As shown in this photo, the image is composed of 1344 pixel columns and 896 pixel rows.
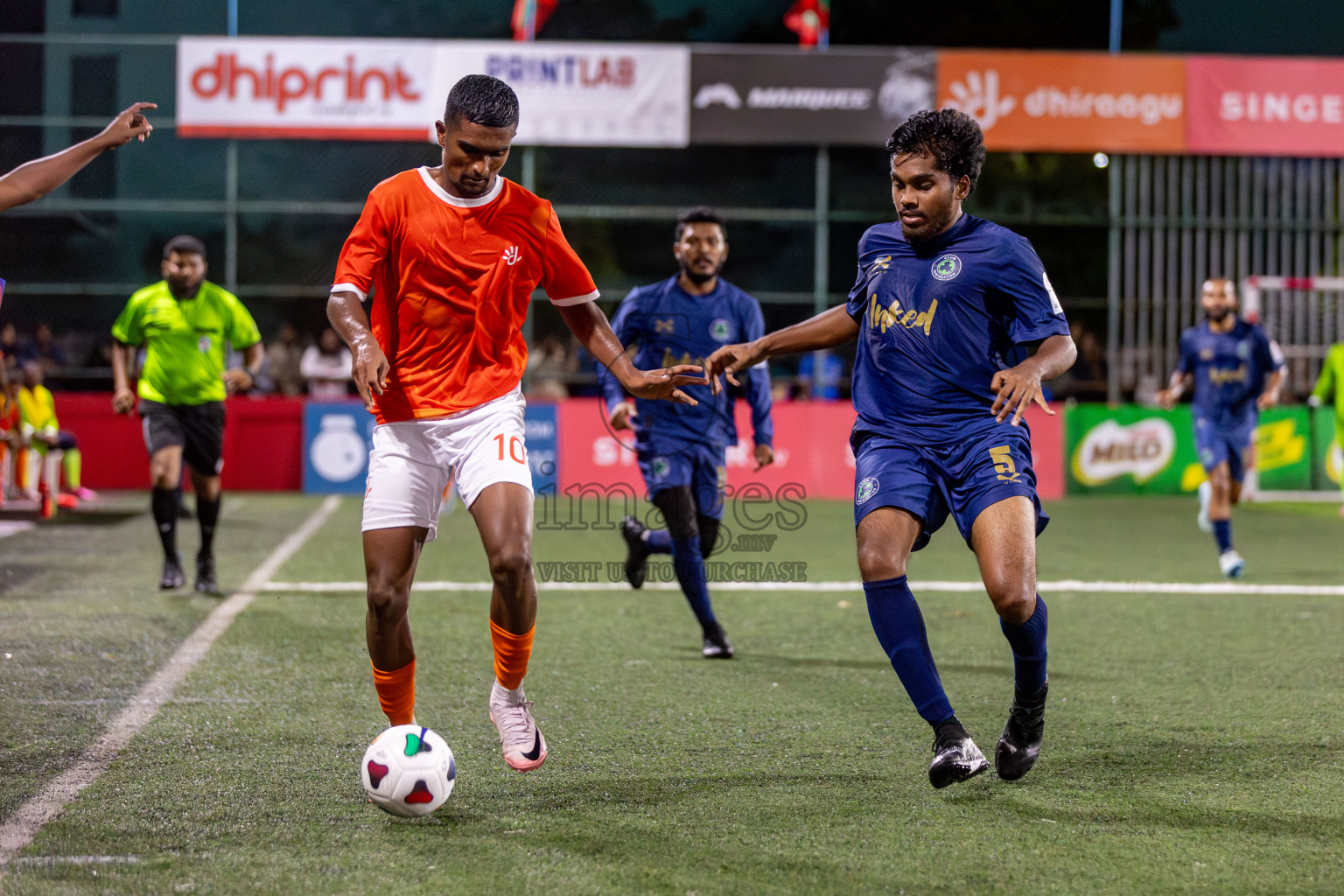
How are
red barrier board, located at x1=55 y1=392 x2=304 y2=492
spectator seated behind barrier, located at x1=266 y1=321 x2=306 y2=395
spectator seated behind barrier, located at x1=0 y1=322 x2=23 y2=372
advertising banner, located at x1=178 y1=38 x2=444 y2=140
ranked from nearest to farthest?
spectator seated behind barrier, located at x1=0 y1=322 x2=23 y2=372, red barrier board, located at x1=55 y1=392 x2=304 y2=492, advertising banner, located at x1=178 y1=38 x2=444 y2=140, spectator seated behind barrier, located at x1=266 y1=321 x2=306 y2=395

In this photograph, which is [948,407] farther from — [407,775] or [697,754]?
[407,775]

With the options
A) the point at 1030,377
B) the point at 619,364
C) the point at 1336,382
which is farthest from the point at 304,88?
the point at 1030,377

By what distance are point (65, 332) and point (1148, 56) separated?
15.5 meters

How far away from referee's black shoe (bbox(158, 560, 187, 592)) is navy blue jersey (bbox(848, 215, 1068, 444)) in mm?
5481

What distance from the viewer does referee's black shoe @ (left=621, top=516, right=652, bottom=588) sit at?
24.4 ft

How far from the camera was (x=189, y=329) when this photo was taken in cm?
832

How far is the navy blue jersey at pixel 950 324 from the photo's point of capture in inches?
165

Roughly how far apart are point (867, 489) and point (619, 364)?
0.92 m

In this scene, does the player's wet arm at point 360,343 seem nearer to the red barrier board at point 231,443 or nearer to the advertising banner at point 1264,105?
the red barrier board at point 231,443

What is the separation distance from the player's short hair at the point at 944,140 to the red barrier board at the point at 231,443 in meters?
13.5

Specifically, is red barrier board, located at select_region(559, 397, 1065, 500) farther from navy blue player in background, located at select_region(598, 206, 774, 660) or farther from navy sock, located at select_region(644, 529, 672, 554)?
navy blue player in background, located at select_region(598, 206, 774, 660)

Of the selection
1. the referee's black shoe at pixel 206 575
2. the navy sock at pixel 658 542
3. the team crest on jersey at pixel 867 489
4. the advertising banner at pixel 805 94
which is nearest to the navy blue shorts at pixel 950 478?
the team crest on jersey at pixel 867 489

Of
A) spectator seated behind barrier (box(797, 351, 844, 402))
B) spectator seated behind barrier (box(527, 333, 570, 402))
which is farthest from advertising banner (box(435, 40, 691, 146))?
spectator seated behind barrier (box(797, 351, 844, 402))

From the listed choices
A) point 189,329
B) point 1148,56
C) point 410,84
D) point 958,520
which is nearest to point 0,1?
point 410,84
